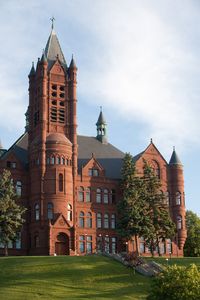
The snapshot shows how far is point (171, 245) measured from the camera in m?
98.4

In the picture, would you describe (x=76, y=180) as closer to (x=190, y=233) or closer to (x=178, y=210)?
(x=178, y=210)

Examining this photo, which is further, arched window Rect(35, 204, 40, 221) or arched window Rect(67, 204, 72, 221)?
arched window Rect(67, 204, 72, 221)

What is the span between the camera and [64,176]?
90.0 m

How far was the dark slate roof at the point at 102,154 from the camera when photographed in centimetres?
10019

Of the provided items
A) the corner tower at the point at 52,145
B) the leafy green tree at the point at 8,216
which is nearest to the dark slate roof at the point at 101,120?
the corner tower at the point at 52,145

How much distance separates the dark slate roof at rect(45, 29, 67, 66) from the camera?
319 feet

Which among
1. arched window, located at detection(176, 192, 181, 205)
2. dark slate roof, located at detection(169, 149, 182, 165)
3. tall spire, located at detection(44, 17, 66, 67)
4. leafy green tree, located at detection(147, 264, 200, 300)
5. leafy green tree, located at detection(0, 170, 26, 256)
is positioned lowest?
leafy green tree, located at detection(147, 264, 200, 300)

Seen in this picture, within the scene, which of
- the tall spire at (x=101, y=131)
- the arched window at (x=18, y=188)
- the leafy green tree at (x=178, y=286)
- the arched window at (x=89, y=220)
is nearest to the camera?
the leafy green tree at (x=178, y=286)

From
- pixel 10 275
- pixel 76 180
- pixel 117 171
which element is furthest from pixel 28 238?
pixel 10 275

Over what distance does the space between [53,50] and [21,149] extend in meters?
16.5

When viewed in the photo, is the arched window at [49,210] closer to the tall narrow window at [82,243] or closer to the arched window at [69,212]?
the arched window at [69,212]

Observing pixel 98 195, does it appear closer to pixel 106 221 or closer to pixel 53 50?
pixel 106 221

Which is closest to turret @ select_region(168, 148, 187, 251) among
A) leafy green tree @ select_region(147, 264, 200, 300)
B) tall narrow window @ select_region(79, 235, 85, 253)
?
tall narrow window @ select_region(79, 235, 85, 253)

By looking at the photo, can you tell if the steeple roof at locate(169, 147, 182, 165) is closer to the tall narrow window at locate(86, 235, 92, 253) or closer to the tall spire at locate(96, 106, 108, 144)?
the tall spire at locate(96, 106, 108, 144)
